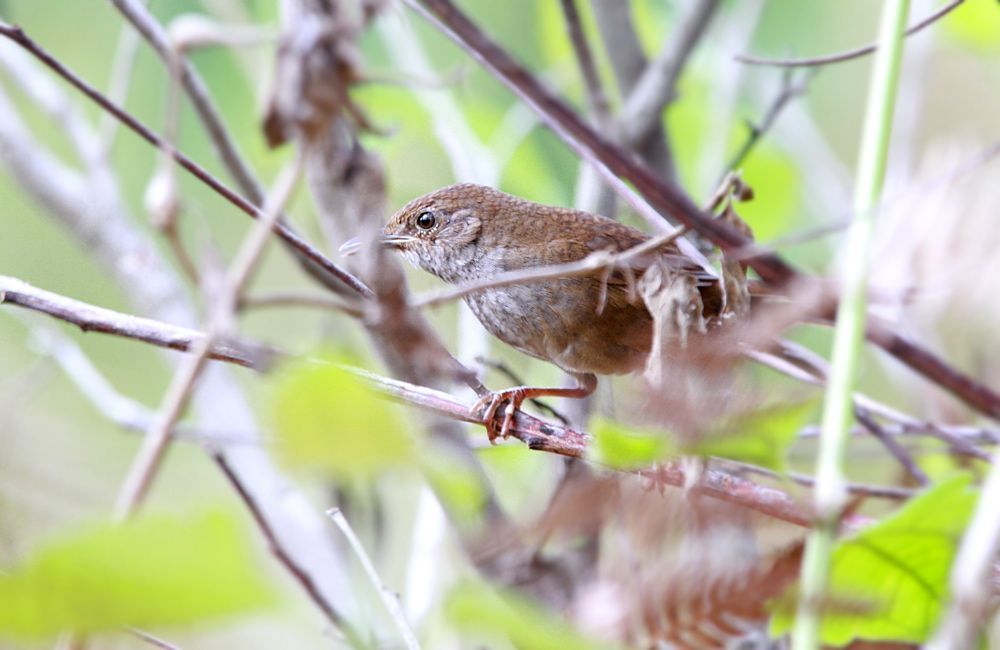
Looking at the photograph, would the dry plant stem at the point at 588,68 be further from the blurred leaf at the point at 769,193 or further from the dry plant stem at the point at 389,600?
the dry plant stem at the point at 389,600

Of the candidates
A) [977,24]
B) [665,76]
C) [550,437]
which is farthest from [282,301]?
[977,24]

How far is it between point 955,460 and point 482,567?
3.73ft

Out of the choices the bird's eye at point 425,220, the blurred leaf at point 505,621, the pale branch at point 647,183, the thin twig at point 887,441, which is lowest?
the blurred leaf at point 505,621

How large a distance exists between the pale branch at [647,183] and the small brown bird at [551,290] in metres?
0.66

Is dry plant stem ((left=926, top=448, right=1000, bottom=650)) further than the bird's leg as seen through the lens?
No

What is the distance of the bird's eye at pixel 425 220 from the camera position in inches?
112

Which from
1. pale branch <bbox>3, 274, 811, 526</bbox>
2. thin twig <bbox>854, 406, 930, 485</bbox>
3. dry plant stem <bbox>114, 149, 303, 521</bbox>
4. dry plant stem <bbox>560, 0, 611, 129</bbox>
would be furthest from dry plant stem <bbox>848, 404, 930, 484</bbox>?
dry plant stem <bbox>114, 149, 303, 521</bbox>

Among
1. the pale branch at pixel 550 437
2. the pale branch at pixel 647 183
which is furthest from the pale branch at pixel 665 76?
the pale branch at pixel 550 437

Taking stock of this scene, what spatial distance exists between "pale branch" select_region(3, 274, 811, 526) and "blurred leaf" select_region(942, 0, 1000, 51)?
6.24 ft

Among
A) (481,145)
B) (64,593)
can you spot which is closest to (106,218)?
(481,145)

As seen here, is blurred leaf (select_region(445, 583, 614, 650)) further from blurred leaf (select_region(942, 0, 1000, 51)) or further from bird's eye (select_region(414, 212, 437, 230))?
blurred leaf (select_region(942, 0, 1000, 51))

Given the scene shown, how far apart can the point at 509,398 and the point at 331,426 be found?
161 cm

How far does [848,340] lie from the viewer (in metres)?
0.86

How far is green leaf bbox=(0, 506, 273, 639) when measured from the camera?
1.84 ft
